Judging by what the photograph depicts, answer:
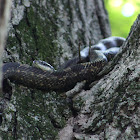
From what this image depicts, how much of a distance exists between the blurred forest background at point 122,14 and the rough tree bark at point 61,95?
425cm

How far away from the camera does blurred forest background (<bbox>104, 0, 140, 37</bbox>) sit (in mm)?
7738

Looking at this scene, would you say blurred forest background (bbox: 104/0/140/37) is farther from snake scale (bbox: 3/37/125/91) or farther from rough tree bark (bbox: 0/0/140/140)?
snake scale (bbox: 3/37/125/91)

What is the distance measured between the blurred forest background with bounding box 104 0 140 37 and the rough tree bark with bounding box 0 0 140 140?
13.9 feet

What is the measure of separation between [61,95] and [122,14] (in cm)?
615

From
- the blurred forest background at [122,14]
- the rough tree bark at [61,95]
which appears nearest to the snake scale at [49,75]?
the rough tree bark at [61,95]

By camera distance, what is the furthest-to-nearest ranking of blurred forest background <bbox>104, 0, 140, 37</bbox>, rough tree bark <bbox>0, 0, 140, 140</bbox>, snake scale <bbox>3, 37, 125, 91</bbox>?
1. blurred forest background <bbox>104, 0, 140, 37</bbox>
2. snake scale <bbox>3, 37, 125, 91</bbox>
3. rough tree bark <bbox>0, 0, 140, 140</bbox>

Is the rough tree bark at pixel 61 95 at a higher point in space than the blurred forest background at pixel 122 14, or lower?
lower

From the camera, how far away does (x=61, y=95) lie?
9.14 feet

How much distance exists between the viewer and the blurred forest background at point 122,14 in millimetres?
7738

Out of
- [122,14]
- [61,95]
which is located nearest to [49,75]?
[61,95]

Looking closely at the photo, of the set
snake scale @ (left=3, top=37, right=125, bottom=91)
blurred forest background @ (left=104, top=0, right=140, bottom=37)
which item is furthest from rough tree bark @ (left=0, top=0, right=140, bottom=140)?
blurred forest background @ (left=104, top=0, right=140, bottom=37)

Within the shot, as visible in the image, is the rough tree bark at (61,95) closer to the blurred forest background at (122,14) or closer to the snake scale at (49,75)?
the snake scale at (49,75)

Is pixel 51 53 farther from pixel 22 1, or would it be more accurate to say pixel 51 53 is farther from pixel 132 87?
pixel 132 87

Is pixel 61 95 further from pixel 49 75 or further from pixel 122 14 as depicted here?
pixel 122 14
